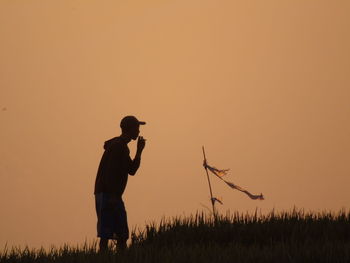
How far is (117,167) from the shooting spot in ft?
37.3

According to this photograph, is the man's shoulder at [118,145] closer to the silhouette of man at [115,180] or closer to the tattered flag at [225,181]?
A: the silhouette of man at [115,180]

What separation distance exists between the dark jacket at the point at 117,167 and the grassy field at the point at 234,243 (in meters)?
0.86

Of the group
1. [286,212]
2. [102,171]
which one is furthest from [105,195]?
[286,212]

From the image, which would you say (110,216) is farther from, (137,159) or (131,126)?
(131,126)

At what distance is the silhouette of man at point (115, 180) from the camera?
37.3 feet

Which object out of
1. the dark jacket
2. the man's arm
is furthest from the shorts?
the man's arm

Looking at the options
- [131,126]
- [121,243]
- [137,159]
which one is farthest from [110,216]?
[131,126]

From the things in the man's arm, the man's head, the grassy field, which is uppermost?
the man's head

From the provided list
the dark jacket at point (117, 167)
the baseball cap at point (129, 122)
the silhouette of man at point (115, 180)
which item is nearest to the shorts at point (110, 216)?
the silhouette of man at point (115, 180)

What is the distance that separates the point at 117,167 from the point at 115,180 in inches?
7.2

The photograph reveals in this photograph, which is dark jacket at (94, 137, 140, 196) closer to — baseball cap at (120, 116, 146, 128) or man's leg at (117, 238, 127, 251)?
baseball cap at (120, 116, 146, 128)

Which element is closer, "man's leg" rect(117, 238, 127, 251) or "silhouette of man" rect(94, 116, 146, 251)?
"silhouette of man" rect(94, 116, 146, 251)

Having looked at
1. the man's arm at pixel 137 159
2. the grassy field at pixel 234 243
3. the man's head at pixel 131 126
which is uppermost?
the man's head at pixel 131 126

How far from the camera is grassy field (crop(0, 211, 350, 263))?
33.2 feet
